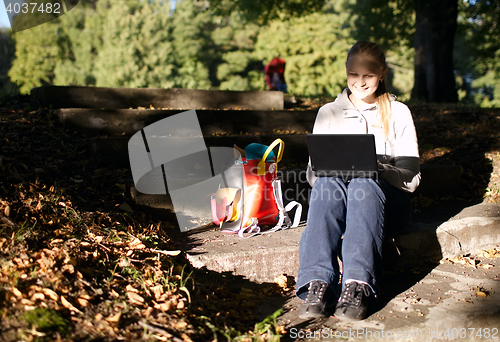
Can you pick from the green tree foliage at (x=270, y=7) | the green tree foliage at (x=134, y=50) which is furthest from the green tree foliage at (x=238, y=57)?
the green tree foliage at (x=270, y=7)

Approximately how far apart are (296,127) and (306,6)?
24.8 ft

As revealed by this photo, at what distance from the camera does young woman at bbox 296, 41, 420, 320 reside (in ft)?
6.22

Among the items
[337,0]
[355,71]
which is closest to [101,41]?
[337,0]

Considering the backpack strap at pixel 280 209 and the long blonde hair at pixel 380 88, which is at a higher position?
the long blonde hair at pixel 380 88

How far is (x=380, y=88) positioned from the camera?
245 centimetres

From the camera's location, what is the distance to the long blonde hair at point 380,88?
88.8 inches

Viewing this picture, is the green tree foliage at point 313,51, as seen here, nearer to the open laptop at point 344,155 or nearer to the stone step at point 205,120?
the stone step at point 205,120

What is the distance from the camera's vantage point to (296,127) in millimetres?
4598

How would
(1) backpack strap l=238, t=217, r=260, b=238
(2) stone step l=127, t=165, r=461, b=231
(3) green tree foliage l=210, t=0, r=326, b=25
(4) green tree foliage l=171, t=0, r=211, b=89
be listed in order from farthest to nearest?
(4) green tree foliage l=171, t=0, r=211, b=89, (3) green tree foliage l=210, t=0, r=326, b=25, (2) stone step l=127, t=165, r=461, b=231, (1) backpack strap l=238, t=217, r=260, b=238

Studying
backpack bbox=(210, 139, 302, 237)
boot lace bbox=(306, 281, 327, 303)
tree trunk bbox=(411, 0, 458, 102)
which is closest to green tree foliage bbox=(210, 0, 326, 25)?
tree trunk bbox=(411, 0, 458, 102)

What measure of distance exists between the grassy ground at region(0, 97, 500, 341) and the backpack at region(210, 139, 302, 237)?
42 centimetres

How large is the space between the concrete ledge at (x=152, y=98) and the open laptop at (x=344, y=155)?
9.58 feet

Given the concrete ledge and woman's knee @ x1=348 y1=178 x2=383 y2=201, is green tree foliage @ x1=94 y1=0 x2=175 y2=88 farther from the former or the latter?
woman's knee @ x1=348 y1=178 x2=383 y2=201

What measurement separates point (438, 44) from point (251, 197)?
7.01 metres
